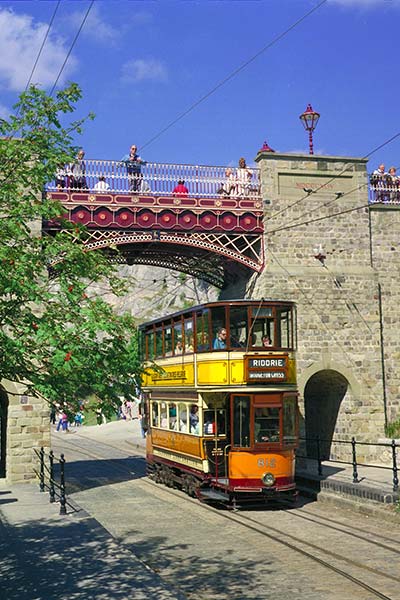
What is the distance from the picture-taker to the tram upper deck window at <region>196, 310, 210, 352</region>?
55.7 ft

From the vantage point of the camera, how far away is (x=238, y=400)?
16359 mm

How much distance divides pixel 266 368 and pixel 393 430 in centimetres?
873

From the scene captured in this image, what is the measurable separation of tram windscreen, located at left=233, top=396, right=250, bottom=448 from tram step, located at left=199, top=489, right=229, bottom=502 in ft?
3.89

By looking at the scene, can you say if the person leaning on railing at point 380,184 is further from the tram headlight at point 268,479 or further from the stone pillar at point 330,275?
the tram headlight at point 268,479

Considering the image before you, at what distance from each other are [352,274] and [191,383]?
878 centimetres

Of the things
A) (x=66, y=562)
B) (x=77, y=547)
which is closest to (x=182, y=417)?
(x=77, y=547)

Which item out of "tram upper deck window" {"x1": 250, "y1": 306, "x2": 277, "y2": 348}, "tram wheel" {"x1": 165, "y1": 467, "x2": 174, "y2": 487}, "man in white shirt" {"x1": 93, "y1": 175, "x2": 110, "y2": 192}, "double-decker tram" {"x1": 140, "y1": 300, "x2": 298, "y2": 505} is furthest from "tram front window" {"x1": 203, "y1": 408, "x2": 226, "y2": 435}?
"man in white shirt" {"x1": 93, "y1": 175, "x2": 110, "y2": 192}

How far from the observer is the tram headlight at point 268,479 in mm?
16000

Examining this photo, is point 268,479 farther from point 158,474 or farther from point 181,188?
point 181,188

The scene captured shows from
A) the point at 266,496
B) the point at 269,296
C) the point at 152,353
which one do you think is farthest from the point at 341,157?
the point at 266,496

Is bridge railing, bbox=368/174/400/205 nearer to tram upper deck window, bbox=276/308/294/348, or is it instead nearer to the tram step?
tram upper deck window, bbox=276/308/294/348

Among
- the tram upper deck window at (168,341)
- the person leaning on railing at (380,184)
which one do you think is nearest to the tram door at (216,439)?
the tram upper deck window at (168,341)

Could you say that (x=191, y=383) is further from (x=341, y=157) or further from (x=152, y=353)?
(x=341, y=157)

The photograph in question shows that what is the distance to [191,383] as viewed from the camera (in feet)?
57.4
